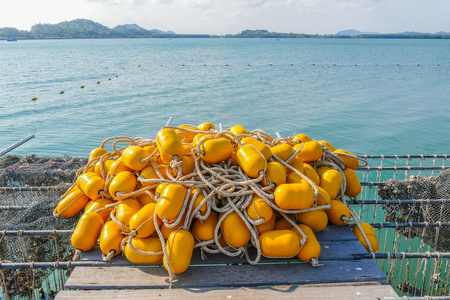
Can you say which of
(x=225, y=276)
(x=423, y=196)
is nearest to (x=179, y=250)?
(x=225, y=276)

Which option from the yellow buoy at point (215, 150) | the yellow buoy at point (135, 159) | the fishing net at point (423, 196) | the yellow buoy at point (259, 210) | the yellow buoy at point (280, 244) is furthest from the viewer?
the fishing net at point (423, 196)

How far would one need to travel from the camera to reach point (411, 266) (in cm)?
689

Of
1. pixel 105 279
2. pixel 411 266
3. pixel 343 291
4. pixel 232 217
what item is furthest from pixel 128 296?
pixel 411 266

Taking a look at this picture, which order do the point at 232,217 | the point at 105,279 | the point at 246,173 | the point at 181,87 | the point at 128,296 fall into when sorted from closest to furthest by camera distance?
the point at 128,296 < the point at 105,279 < the point at 232,217 < the point at 246,173 < the point at 181,87

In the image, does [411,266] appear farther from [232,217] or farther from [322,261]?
[232,217]

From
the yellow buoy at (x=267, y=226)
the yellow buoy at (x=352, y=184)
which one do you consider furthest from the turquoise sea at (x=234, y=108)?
the yellow buoy at (x=267, y=226)

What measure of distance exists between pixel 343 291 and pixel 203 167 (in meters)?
1.66

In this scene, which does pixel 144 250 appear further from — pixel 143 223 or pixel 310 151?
pixel 310 151

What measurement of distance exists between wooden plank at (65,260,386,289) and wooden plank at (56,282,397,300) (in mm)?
75

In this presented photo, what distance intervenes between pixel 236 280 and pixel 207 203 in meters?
0.73

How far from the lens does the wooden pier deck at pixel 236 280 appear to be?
2742 millimetres

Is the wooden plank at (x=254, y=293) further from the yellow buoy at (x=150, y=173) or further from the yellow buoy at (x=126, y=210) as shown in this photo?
the yellow buoy at (x=150, y=173)

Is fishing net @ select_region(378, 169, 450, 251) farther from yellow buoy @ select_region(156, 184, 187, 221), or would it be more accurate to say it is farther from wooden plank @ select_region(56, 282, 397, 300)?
yellow buoy @ select_region(156, 184, 187, 221)

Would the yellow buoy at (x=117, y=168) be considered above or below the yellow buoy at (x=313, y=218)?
above
